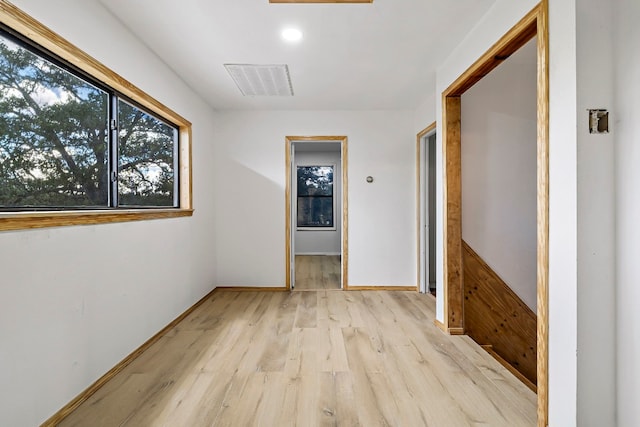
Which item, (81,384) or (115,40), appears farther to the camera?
(115,40)

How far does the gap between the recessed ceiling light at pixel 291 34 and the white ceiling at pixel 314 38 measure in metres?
0.04

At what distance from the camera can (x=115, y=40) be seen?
2059 mm

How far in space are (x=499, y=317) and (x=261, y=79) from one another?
10.3 ft

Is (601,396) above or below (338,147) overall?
below

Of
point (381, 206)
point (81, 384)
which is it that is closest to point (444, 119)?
point (381, 206)

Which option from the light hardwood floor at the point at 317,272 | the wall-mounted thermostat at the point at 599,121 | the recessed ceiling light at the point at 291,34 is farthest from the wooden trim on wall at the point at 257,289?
the wall-mounted thermostat at the point at 599,121

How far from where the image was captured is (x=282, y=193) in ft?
13.4

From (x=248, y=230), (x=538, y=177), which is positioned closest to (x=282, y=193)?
(x=248, y=230)

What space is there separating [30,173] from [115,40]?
1.06 metres

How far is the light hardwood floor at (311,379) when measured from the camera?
1.63m

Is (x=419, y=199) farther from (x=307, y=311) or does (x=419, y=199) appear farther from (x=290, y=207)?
(x=307, y=311)

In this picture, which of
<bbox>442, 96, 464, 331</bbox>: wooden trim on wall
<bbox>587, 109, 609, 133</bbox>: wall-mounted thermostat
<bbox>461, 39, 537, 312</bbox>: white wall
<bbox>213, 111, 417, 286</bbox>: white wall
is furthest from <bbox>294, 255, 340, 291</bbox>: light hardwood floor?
<bbox>587, 109, 609, 133</bbox>: wall-mounted thermostat

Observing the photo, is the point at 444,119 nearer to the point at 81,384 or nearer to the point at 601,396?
the point at 601,396

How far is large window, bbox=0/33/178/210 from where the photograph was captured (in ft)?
4.77
